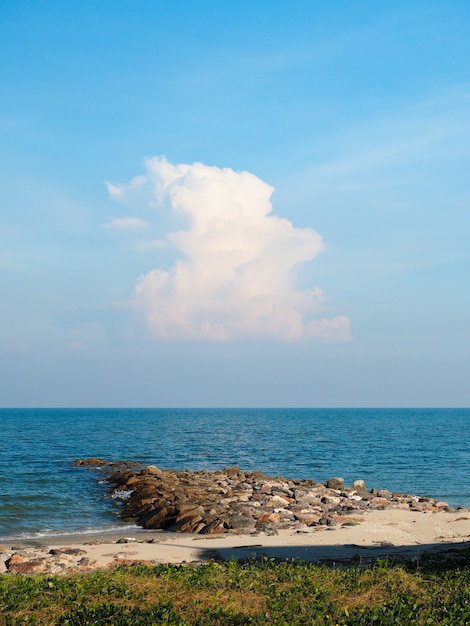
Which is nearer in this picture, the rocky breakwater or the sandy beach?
the sandy beach

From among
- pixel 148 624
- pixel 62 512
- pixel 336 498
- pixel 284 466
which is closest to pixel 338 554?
pixel 148 624

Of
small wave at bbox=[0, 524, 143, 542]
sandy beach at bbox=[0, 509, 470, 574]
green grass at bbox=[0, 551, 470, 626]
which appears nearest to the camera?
green grass at bbox=[0, 551, 470, 626]

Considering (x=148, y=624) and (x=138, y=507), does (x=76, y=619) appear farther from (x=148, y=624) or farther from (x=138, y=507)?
(x=138, y=507)

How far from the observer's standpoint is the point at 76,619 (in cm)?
929

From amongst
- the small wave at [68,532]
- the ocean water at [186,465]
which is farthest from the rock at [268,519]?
the ocean water at [186,465]

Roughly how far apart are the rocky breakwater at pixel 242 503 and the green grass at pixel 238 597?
10.8m

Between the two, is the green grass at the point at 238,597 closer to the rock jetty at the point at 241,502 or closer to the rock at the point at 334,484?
the rock jetty at the point at 241,502

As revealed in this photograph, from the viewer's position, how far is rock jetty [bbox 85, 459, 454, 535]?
23.9 metres

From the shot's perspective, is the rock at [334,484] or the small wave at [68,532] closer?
the small wave at [68,532]

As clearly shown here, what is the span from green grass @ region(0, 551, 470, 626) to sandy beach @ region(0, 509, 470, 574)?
3.97 m

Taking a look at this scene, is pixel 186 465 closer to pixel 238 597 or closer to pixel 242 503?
pixel 242 503

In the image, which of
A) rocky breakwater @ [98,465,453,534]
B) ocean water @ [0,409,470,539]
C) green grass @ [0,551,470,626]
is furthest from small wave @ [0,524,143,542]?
green grass @ [0,551,470,626]

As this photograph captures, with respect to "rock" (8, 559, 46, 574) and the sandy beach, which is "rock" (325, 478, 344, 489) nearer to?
the sandy beach

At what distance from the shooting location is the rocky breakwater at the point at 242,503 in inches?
942
